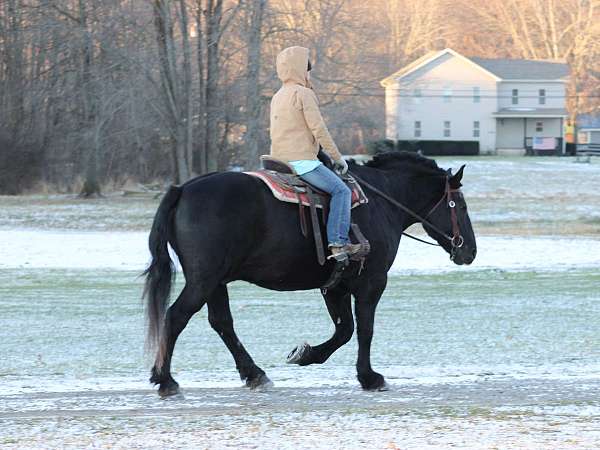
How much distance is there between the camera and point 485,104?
89812 mm

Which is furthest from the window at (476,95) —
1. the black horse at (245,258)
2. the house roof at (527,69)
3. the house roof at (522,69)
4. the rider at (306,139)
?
the rider at (306,139)

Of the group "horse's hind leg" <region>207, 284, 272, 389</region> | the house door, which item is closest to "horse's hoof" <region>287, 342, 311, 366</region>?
"horse's hind leg" <region>207, 284, 272, 389</region>

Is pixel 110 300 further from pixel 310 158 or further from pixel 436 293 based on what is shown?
pixel 310 158

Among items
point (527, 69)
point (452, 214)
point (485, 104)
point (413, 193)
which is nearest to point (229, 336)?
point (413, 193)

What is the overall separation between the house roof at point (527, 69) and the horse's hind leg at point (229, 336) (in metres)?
85.2

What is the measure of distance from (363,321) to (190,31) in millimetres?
31115

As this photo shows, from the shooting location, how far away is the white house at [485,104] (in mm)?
88500

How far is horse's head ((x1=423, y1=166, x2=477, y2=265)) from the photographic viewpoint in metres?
9.39

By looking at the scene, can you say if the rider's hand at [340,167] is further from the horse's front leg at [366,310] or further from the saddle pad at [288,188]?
the horse's front leg at [366,310]

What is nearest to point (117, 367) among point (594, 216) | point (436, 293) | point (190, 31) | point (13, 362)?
point (13, 362)

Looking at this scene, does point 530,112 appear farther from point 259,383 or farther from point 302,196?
point 259,383

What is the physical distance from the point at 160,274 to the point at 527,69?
87135mm

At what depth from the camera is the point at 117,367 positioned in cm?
1009

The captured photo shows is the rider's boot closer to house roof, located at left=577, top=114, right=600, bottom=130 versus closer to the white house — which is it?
the white house
